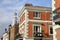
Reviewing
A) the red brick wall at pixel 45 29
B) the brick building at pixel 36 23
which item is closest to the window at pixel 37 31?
the brick building at pixel 36 23

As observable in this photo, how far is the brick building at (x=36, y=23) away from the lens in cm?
3856

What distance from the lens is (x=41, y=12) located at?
40.2 meters

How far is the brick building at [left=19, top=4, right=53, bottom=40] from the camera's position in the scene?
127ft

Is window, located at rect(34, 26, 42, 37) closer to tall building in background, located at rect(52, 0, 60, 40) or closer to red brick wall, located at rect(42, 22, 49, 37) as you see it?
red brick wall, located at rect(42, 22, 49, 37)

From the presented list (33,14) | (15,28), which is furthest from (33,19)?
(15,28)

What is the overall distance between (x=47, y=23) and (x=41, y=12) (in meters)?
2.68

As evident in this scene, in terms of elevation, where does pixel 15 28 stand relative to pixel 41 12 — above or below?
below

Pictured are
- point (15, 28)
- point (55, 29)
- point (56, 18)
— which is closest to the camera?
point (56, 18)

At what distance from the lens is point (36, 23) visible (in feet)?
128

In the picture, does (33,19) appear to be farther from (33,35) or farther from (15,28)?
(15,28)

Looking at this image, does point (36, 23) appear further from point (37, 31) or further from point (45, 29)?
point (45, 29)

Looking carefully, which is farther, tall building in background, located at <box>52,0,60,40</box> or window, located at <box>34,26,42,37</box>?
window, located at <box>34,26,42,37</box>

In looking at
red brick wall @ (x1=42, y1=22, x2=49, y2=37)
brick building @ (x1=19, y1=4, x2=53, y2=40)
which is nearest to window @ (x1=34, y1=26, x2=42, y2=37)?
→ brick building @ (x1=19, y1=4, x2=53, y2=40)

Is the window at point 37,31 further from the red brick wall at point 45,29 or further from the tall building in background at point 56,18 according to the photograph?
the tall building in background at point 56,18
